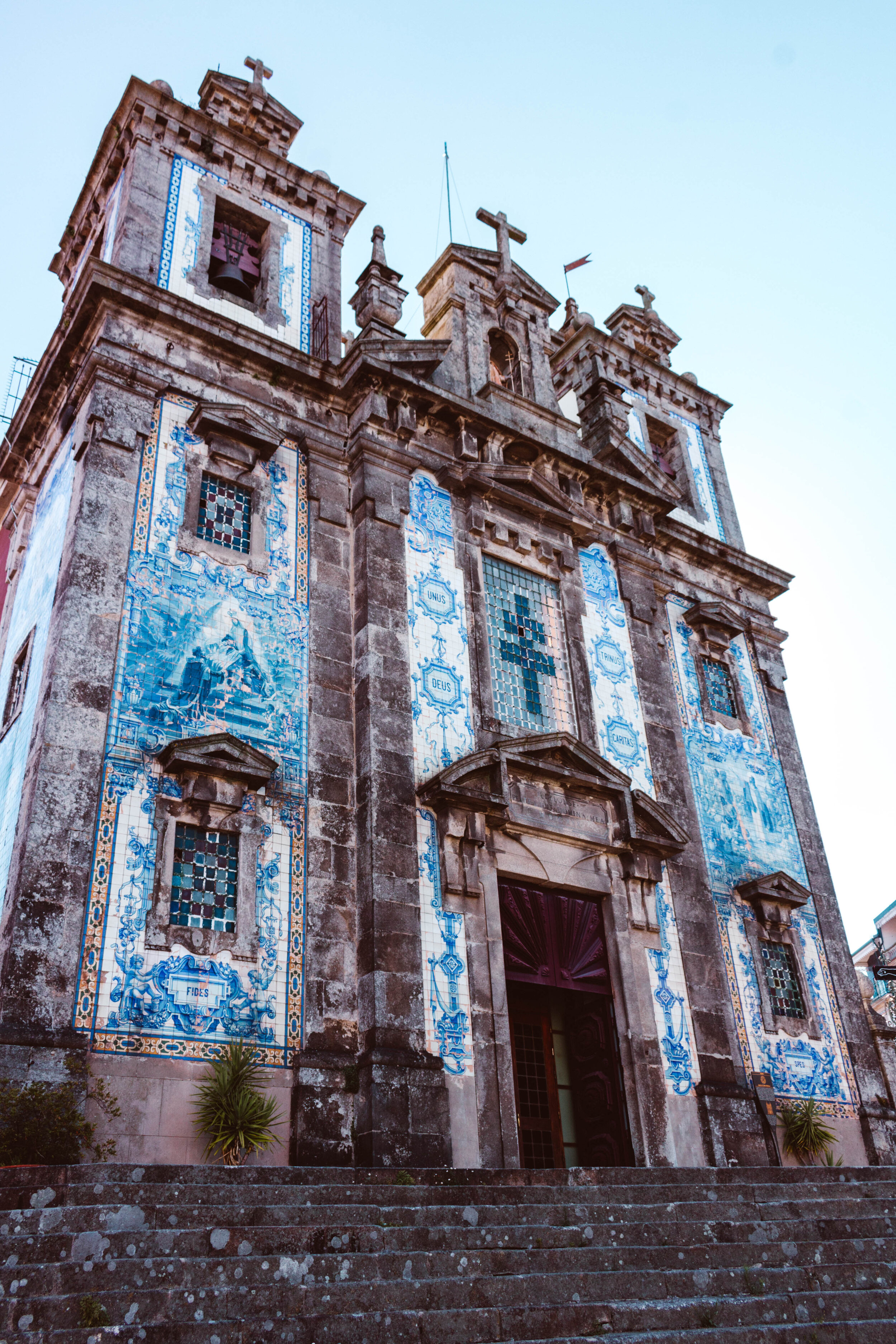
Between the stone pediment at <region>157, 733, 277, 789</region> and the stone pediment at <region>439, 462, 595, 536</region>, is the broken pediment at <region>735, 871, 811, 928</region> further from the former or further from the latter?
the stone pediment at <region>157, 733, 277, 789</region>

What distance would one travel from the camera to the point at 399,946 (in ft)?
39.8

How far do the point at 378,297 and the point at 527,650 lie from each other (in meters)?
6.02

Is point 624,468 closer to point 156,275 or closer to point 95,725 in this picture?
point 156,275

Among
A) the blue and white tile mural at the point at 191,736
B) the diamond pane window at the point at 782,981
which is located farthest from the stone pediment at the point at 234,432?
the diamond pane window at the point at 782,981

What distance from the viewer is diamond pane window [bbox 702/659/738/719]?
18906 mm

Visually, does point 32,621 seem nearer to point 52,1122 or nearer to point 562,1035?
point 52,1122

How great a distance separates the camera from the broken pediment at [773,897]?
651 inches

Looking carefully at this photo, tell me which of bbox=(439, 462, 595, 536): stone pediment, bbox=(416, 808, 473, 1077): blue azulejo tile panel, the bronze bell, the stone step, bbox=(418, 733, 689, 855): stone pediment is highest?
the bronze bell

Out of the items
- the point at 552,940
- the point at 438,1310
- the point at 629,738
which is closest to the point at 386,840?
the point at 552,940

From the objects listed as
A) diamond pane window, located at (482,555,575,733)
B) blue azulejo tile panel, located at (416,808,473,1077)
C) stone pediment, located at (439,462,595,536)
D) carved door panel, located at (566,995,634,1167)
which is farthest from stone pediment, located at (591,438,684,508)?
carved door panel, located at (566,995,634,1167)

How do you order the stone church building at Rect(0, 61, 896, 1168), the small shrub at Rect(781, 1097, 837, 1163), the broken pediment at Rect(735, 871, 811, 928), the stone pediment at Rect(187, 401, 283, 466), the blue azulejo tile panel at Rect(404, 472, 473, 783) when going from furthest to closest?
the broken pediment at Rect(735, 871, 811, 928), the small shrub at Rect(781, 1097, 837, 1163), the stone pediment at Rect(187, 401, 283, 466), the blue azulejo tile panel at Rect(404, 472, 473, 783), the stone church building at Rect(0, 61, 896, 1168)

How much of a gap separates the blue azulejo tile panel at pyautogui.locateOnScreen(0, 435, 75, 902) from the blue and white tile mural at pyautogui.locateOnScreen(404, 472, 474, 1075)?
14.6 feet

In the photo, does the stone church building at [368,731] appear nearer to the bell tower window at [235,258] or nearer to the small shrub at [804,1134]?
the bell tower window at [235,258]

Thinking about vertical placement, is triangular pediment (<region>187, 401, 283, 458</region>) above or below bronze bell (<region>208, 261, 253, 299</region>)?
below
